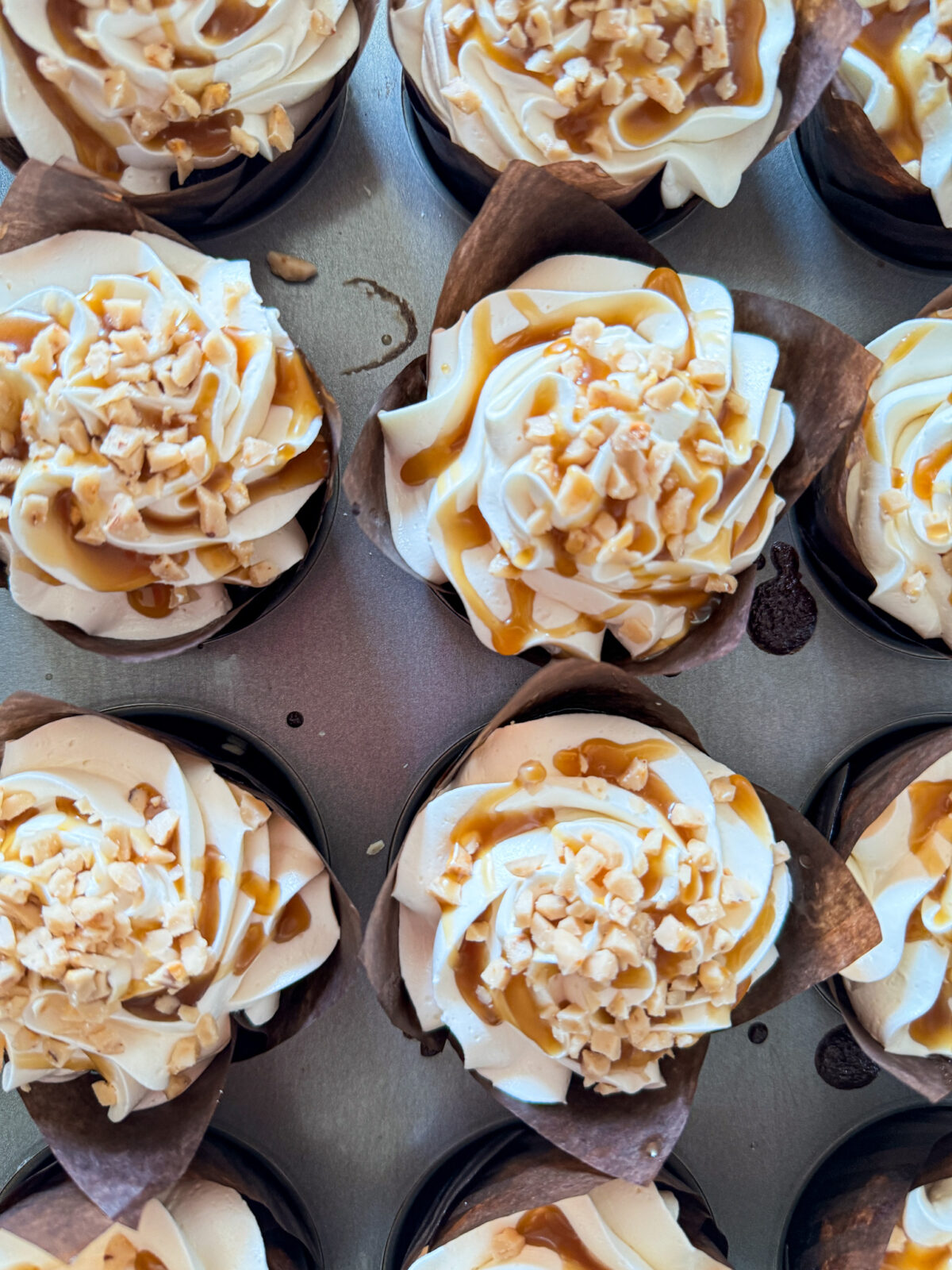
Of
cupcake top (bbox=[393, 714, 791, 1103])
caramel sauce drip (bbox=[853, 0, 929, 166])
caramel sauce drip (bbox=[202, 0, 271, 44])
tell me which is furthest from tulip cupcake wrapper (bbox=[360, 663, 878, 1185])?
caramel sauce drip (bbox=[202, 0, 271, 44])

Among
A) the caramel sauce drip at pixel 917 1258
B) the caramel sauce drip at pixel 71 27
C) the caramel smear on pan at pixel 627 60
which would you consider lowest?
the caramel sauce drip at pixel 917 1258

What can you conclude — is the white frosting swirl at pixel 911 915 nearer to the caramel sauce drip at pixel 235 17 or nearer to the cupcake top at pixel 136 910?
the cupcake top at pixel 136 910

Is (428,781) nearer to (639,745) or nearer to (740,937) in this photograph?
(639,745)

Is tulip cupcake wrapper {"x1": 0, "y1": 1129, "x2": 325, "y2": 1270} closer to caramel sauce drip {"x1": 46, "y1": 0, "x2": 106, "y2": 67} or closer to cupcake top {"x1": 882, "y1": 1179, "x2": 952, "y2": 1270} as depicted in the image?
cupcake top {"x1": 882, "y1": 1179, "x2": 952, "y2": 1270}

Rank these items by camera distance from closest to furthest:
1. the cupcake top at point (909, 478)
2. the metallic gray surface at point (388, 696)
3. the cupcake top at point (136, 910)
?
the cupcake top at point (136, 910) → the cupcake top at point (909, 478) → the metallic gray surface at point (388, 696)

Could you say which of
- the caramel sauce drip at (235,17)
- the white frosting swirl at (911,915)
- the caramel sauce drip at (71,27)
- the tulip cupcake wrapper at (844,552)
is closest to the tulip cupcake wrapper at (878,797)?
the white frosting swirl at (911,915)

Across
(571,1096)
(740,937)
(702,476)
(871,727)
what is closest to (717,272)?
(702,476)

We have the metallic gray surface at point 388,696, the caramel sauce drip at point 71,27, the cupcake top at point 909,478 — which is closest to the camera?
the caramel sauce drip at point 71,27

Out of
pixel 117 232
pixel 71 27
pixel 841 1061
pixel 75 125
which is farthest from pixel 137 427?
pixel 841 1061
